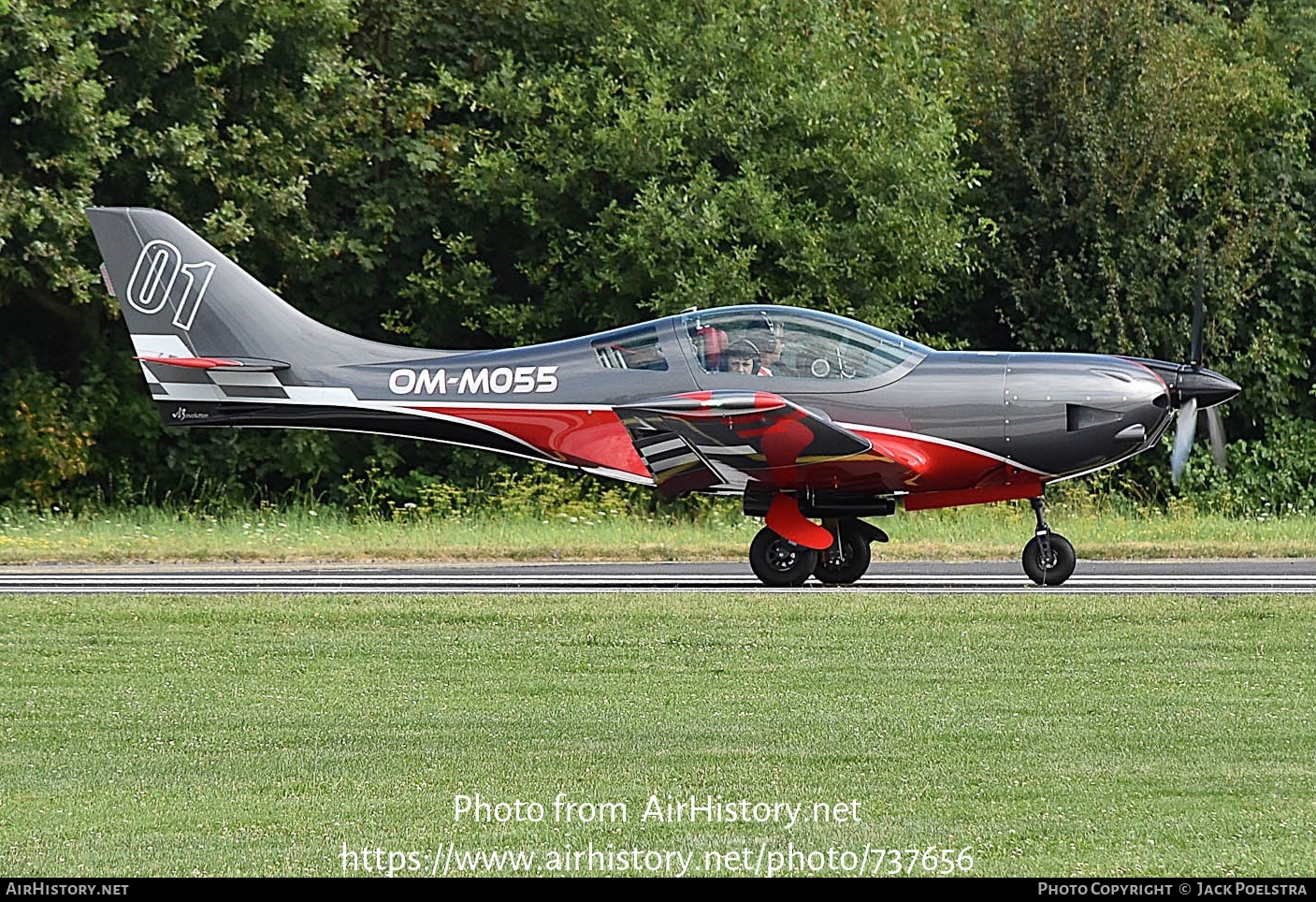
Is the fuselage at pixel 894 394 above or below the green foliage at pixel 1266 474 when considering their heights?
above

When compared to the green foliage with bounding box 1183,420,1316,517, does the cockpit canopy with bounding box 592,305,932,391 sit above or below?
above

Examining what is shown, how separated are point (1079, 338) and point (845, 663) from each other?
738 inches

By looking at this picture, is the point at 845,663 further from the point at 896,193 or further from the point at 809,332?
the point at 896,193

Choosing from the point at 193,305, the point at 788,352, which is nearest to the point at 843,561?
the point at 788,352

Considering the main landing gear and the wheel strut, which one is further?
the main landing gear

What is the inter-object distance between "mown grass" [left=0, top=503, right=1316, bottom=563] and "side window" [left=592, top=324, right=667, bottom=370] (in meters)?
3.86

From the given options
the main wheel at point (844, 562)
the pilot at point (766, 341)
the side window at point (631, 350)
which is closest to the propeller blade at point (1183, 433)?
the main wheel at point (844, 562)

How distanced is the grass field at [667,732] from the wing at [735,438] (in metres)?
1.82

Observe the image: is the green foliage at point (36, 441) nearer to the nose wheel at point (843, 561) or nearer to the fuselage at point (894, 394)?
the fuselage at point (894, 394)

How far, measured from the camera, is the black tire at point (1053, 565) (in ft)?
50.8

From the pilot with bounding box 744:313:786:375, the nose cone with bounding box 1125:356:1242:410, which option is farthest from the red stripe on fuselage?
the nose cone with bounding box 1125:356:1242:410

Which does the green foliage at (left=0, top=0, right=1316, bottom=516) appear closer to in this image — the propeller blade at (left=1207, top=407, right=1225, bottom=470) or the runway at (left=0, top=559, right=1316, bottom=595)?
the runway at (left=0, top=559, right=1316, bottom=595)

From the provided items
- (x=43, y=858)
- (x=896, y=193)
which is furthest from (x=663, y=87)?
(x=43, y=858)

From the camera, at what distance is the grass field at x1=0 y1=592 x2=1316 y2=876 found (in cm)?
646
